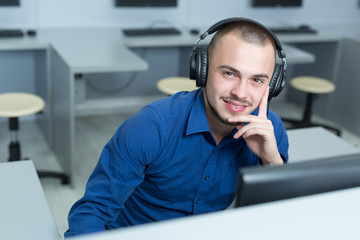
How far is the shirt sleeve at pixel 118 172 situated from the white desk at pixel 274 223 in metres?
0.59

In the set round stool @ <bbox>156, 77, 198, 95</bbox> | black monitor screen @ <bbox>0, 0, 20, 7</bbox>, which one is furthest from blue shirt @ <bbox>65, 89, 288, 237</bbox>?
black monitor screen @ <bbox>0, 0, 20, 7</bbox>

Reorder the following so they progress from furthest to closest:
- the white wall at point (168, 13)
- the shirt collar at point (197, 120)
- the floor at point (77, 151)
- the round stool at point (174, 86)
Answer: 1. the white wall at point (168, 13)
2. the round stool at point (174, 86)
3. the floor at point (77, 151)
4. the shirt collar at point (197, 120)

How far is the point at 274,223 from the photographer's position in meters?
0.58

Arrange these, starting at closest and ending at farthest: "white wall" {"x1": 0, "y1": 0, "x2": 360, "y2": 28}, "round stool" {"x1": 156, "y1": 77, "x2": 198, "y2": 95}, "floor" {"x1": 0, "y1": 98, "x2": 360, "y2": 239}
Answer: "floor" {"x1": 0, "y1": 98, "x2": 360, "y2": 239}
"round stool" {"x1": 156, "y1": 77, "x2": 198, "y2": 95}
"white wall" {"x1": 0, "y1": 0, "x2": 360, "y2": 28}

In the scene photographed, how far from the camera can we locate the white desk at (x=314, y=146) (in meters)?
1.66

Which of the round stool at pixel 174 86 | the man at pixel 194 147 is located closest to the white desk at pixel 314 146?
the man at pixel 194 147

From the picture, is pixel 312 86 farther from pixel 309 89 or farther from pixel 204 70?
pixel 204 70

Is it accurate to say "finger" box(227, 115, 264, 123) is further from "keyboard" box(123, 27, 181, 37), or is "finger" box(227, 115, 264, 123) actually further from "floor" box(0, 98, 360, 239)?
"keyboard" box(123, 27, 181, 37)

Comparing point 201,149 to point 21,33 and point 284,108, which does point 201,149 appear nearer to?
point 21,33

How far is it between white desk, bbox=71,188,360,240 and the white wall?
299cm

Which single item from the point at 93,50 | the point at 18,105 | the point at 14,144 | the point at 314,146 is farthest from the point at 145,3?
the point at 314,146

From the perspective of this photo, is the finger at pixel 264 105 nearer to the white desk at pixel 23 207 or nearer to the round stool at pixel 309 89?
the white desk at pixel 23 207

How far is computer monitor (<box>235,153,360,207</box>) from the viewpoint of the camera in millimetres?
617

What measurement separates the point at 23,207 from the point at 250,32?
0.72 m
